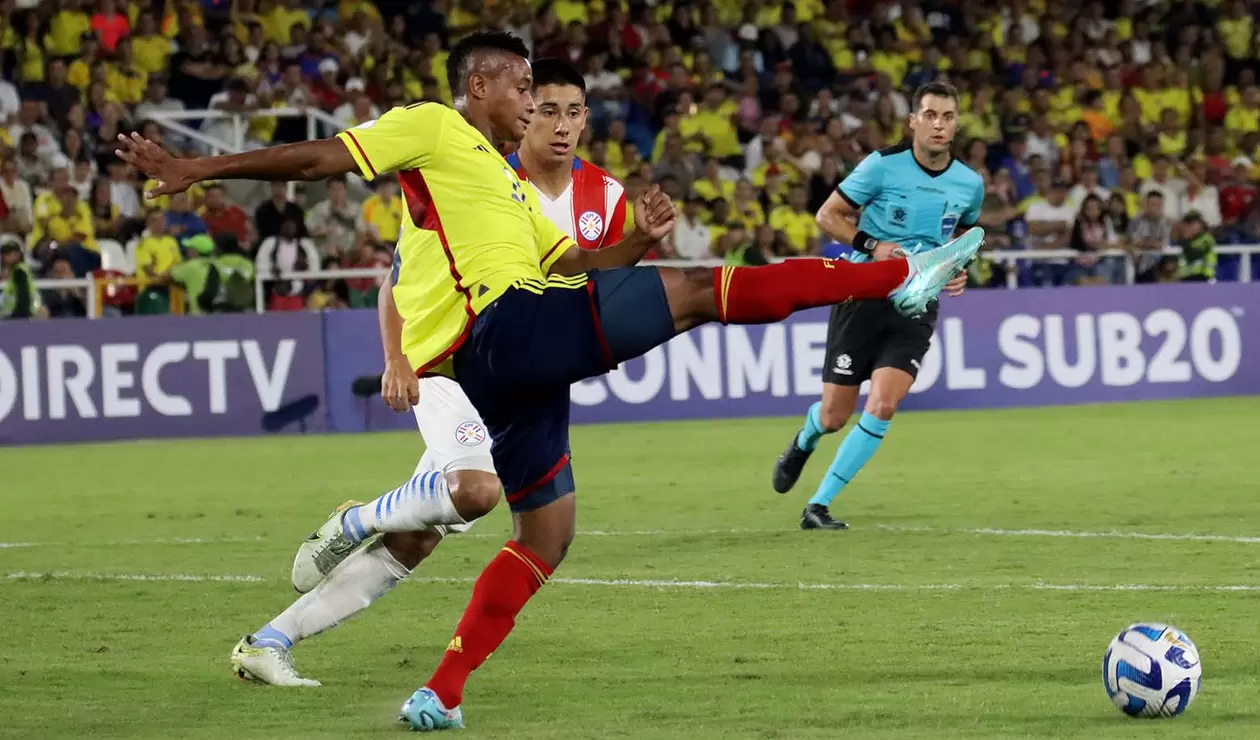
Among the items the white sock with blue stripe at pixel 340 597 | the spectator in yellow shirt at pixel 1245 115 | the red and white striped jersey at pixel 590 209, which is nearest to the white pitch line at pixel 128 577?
the red and white striped jersey at pixel 590 209

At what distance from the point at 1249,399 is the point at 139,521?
1138cm

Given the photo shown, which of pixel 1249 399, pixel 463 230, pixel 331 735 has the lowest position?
pixel 1249 399

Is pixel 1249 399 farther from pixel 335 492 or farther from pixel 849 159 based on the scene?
pixel 335 492

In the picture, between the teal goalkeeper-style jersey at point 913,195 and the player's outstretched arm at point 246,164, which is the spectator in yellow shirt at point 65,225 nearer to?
the teal goalkeeper-style jersey at point 913,195

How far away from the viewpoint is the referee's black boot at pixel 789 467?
432 inches

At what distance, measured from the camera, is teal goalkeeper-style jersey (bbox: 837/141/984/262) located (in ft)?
35.5

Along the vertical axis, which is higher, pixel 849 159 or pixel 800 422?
pixel 849 159

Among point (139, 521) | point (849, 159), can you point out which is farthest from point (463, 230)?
point (849, 159)

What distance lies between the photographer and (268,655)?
6250 millimetres

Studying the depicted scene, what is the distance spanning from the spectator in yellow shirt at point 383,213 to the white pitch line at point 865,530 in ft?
31.0

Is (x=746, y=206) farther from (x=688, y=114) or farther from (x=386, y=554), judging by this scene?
(x=386, y=554)

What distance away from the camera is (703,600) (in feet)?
26.2

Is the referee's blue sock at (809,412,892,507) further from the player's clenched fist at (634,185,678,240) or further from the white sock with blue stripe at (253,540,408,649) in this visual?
the player's clenched fist at (634,185,678,240)

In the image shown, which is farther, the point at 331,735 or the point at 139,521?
the point at 139,521
